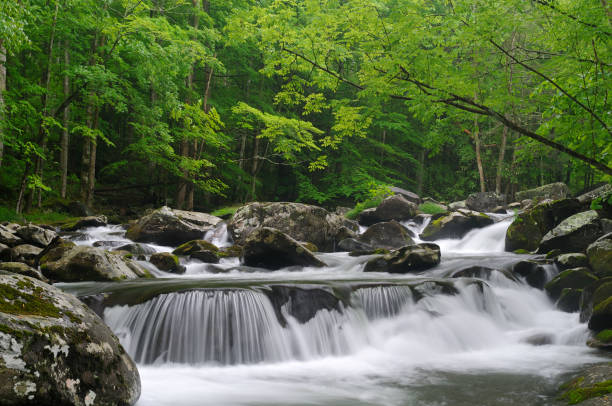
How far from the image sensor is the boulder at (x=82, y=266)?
789cm

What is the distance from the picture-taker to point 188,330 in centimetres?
572

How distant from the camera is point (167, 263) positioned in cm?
988

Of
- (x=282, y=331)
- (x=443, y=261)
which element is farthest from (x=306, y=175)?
(x=282, y=331)

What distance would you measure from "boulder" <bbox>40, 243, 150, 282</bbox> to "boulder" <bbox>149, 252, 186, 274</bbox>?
1.27 m

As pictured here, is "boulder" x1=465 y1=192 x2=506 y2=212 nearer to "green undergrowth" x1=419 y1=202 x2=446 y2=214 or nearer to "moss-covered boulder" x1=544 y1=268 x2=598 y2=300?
"green undergrowth" x1=419 y1=202 x2=446 y2=214

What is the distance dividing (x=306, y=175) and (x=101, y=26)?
1491 centimetres

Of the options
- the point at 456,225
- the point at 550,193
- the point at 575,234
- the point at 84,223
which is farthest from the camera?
the point at 550,193

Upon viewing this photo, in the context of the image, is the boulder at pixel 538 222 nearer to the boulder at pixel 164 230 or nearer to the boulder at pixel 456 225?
the boulder at pixel 456 225

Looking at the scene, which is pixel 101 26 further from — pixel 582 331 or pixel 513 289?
pixel 582 331

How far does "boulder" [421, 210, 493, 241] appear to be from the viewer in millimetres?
15836

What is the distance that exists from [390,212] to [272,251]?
9.32 m

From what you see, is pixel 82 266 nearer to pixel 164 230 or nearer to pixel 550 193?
pixel 164 230

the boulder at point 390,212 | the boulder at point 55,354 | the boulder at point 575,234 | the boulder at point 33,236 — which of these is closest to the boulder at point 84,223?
the boulder at point 33,236

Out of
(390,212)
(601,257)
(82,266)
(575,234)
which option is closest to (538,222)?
(575,234)
